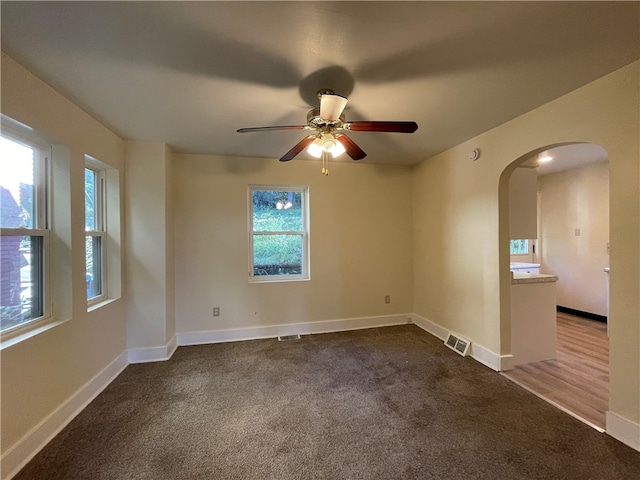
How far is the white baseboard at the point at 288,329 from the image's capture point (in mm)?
3289

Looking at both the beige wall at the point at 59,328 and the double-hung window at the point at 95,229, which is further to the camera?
the double-hung window at the point at 95,229

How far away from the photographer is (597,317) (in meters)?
Result: 4.11

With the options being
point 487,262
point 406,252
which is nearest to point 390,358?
A: point 487,262

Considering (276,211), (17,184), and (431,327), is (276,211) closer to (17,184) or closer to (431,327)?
(17,184)

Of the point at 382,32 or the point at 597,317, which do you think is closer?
the point at 382,32

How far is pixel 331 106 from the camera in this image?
5.28 feet

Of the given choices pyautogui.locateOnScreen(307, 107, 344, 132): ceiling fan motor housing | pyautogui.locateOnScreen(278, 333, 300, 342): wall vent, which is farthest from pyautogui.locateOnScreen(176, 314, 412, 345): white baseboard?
pyautogui.locateOnScreen(307, 107, 344, 132): ceiling fan motor housing

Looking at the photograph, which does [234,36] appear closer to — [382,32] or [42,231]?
[382,32]

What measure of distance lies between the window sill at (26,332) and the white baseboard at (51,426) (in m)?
0.56

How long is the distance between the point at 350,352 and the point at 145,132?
311 centimetres

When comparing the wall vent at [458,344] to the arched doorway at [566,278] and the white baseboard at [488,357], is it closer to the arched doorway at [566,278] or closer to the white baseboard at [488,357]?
the white baseboard at [488,357]

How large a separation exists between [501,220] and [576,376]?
158cm

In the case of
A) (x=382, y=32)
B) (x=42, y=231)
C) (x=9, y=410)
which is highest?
(x=382, y=32)

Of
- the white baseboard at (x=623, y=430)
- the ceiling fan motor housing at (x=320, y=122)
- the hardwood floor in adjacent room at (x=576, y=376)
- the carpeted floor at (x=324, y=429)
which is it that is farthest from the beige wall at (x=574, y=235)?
the ceiling fan motor housing at (x=320, y=122)
